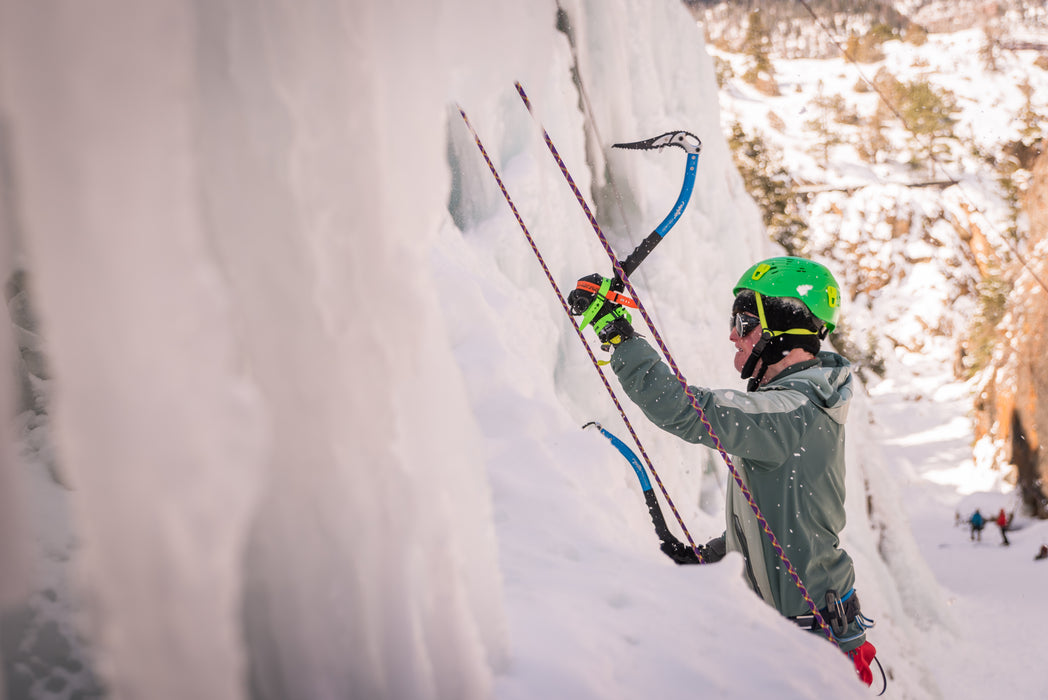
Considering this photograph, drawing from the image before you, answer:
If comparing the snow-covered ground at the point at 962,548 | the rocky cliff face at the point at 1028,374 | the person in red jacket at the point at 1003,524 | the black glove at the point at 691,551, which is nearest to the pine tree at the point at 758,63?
the snow-covered ground at the point at 962,548

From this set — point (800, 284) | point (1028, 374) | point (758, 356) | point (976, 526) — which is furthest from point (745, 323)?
point (1028, 374)

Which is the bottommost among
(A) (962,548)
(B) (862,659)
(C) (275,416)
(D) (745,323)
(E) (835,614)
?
(A) (962,548)

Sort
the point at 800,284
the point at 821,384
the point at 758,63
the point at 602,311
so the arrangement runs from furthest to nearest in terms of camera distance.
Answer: the point at 758,63, the point at 800,284, the point at 602,311, the point at 821,384

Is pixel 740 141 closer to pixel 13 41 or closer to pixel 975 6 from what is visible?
pixel 13 41

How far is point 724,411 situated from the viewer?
1.98 metres

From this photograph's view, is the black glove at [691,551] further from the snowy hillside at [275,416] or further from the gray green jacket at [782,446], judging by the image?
the snowy hillside at [275,416]

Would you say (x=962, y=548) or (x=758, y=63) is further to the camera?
(x=758, y=63)

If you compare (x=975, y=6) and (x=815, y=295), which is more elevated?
(x=975, y=6)

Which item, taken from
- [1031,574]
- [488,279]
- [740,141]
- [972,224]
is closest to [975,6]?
[972,224]

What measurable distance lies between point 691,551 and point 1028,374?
1860cm

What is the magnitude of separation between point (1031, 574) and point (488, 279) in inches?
514

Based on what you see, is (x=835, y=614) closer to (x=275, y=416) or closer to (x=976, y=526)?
(x=275, y=416)

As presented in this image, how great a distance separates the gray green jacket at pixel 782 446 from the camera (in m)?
2.00

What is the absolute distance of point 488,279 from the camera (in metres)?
3.90
